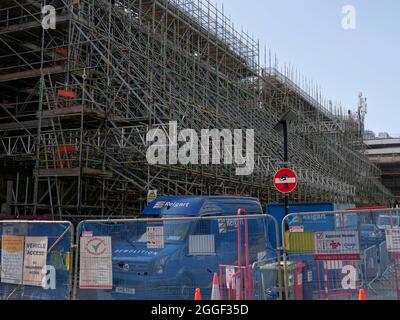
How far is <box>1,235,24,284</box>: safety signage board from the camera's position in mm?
8352

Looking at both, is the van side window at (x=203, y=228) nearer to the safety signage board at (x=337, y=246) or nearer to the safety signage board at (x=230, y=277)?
the safety signage board at (x=230, y=277)

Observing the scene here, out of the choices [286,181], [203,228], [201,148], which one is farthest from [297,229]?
[201,148]

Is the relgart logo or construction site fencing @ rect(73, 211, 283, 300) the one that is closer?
construction site fencing @ rect(73, 211, 283, 300)

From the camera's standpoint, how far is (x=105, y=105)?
17.8m

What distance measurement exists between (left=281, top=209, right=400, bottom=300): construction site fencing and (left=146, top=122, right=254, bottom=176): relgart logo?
1073 cm

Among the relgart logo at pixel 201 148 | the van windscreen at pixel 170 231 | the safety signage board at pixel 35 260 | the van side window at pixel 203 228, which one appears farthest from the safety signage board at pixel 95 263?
the relgart logo at pixel 201 148

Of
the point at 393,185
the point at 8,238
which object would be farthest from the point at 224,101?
the point at 393,185

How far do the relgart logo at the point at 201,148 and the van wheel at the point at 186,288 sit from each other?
997 centimetres

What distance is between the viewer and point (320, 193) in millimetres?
34375

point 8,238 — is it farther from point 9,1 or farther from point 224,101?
point 224,101

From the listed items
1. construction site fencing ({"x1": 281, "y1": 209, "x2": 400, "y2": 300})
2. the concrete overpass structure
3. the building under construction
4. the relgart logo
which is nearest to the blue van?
construction site fencing ({"x1": 281, "y1": 209, "x2": 400, "y2": 300})

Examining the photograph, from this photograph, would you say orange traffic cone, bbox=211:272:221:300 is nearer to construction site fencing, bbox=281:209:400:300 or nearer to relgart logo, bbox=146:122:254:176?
construction site fencing, bbox=281:209:400:300

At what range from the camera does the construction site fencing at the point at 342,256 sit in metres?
7.17

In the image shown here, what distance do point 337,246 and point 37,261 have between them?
5.03m
